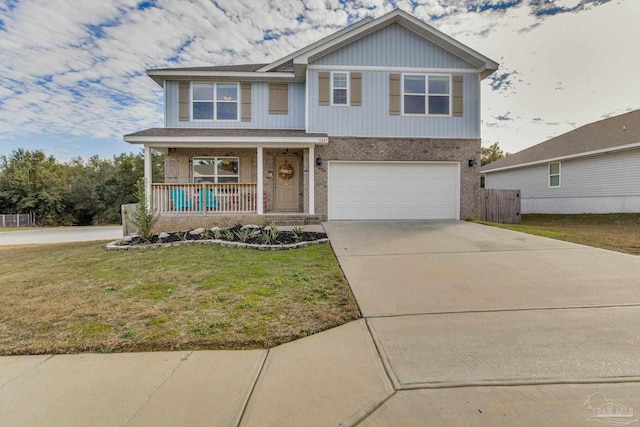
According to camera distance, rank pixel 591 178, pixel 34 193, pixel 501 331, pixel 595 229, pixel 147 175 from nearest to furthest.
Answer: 1. pixel 501 331
2. pixel 147 175
3. pixel 595 229
4. pixel 591 178
5. pixel 34 193

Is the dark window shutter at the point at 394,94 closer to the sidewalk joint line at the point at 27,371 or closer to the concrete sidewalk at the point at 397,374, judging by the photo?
the concrete sidewalk at the point at 397,374

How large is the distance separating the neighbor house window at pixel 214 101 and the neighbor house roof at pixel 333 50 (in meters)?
0.44

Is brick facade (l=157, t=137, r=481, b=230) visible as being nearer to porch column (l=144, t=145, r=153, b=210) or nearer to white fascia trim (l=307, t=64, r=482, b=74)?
porch column (l=144, t=145, r=153, b=210)

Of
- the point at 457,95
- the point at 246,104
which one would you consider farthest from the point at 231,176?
the point at 457,95

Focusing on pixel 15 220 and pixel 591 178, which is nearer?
pixel 591 178

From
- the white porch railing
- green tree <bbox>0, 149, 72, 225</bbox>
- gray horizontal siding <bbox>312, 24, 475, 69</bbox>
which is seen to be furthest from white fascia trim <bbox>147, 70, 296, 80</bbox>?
green tree <bbox>0, 149, 72, 225</bbox>

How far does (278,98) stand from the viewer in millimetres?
12828

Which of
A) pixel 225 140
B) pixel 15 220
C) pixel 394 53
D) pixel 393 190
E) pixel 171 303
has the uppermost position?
pixel 394 53

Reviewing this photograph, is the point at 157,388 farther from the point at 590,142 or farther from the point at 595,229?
the point at 590,142

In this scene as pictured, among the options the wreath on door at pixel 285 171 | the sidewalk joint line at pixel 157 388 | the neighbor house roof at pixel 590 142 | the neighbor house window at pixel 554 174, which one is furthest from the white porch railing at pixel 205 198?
the neighbor house window at pixel 554 174

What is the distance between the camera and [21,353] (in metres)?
2.94

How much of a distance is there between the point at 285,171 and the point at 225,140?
283cm

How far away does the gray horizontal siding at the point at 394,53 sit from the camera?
11.9m

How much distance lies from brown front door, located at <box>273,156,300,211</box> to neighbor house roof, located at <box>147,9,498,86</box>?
3256 mm
